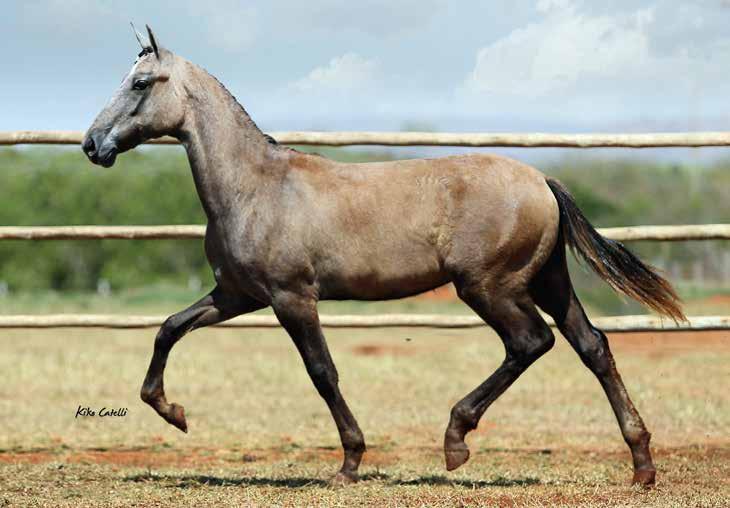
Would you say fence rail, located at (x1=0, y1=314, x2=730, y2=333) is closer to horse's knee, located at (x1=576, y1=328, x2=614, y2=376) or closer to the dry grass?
the dry grass

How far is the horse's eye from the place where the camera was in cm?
549

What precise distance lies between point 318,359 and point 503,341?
86cm

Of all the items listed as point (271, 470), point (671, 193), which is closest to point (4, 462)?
point (271, 470)

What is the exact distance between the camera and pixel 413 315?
6898 millimetres

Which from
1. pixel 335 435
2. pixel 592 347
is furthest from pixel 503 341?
pixel 335 435

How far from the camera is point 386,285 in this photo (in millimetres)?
5418

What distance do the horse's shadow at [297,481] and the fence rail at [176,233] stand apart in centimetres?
145

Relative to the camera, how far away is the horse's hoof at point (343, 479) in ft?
18.1

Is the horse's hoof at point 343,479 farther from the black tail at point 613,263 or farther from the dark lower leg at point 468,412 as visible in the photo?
the black tail at point 613,263

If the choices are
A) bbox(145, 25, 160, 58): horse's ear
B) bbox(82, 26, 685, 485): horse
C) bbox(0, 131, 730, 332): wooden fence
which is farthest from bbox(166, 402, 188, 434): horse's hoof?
bbox(145, 25, 160, 58): horse's ear

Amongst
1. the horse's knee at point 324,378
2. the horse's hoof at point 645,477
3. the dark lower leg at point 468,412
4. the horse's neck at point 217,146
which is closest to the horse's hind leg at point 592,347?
the horse's hoof at point 645,477

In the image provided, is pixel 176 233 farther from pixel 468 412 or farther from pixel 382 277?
pixel 468 412

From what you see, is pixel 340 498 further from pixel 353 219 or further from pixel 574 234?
pixel 574 234

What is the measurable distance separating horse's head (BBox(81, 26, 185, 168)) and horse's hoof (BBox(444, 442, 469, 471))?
201 cm
